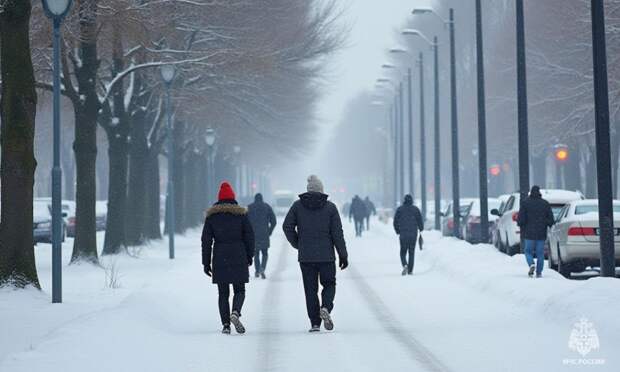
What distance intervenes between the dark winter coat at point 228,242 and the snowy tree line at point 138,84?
5.14 metres

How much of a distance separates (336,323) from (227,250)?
2010mm

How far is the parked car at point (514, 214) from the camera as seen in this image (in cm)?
3231

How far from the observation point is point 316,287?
1633cm

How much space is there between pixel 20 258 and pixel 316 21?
2479cm

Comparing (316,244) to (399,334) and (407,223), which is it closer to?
(399,334)

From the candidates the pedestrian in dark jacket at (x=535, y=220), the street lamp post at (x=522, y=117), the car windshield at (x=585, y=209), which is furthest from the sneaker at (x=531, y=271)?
the street lamp post at (x=522, y=117)

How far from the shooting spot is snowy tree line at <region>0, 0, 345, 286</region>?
2061 cm

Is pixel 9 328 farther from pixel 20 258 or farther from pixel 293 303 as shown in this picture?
pixel 293 303

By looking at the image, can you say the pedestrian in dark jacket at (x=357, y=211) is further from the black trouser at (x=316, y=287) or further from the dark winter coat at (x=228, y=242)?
the black trouser at (x=316, y=287)

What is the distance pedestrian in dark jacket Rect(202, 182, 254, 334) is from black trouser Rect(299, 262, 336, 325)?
0.74 m

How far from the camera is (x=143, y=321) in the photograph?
1706 centimetres

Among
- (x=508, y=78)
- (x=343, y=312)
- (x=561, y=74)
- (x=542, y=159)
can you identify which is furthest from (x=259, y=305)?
(x=542, y=159)

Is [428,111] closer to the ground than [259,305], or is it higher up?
higher up

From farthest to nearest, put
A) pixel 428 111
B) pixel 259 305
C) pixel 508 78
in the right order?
pixel 428 111, pixel 508 78, pixel 259 305
